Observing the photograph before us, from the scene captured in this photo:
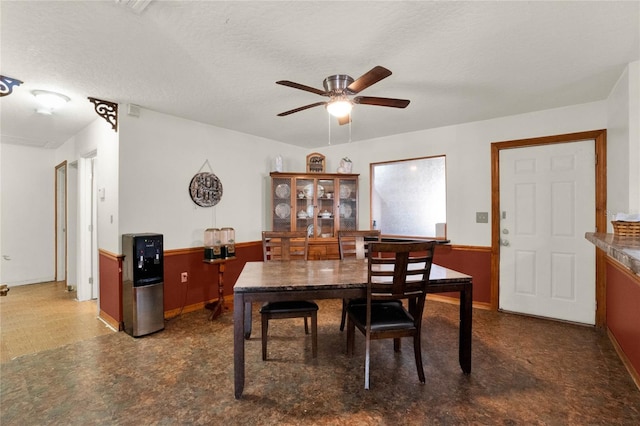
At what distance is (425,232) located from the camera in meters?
3.96

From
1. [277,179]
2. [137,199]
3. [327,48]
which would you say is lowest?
[137,199]

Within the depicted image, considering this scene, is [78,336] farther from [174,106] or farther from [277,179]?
[277,179]

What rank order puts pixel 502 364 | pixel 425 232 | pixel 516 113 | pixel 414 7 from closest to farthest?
pixel 414 7 → pixel 502 364 → pixel 516 113 → pixel 425 232

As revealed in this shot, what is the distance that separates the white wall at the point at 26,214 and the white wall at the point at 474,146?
579cm

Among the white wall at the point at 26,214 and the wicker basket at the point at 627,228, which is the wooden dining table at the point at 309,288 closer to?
the wicker basket at the point at 627,228

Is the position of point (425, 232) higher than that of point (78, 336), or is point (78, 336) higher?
point (425, 232)

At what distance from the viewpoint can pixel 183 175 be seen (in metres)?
3.40

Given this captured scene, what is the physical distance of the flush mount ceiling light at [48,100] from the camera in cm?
260

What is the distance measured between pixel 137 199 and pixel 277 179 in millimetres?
1814

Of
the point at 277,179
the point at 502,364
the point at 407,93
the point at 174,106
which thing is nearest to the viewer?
the point at 502,364

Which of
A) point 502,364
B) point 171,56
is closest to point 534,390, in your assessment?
point 502,364

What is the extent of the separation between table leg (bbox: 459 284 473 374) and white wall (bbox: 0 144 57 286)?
6.32m

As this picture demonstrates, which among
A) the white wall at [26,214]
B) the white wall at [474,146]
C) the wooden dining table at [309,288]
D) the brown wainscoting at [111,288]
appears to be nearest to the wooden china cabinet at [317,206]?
the white wall at [474,146]

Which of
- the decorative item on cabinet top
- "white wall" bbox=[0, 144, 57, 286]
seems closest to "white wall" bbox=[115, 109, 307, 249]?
the decorative item on cabinet top
